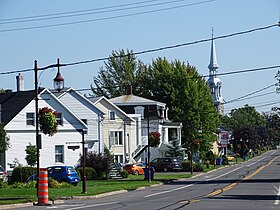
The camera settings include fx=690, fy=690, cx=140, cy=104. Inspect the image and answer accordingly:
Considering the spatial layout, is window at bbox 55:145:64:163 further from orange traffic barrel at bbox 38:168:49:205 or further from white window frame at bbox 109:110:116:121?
orange traffic barrel at bbox 38:168:49:205

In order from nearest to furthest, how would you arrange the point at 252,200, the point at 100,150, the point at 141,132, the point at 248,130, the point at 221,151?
the point at 252,200
the point at 100,150
the point at 141,132
the point at 221,151
the point at 248,130

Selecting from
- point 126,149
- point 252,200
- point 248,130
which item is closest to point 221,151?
point 248,130

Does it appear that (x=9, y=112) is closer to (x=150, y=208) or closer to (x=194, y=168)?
→ (x=194, y=168)

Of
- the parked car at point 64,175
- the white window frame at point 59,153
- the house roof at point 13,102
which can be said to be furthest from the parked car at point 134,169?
the parked car at point 64,175

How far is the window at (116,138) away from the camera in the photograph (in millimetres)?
76250

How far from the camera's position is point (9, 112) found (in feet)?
189

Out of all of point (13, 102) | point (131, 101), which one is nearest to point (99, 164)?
point (13, 102)

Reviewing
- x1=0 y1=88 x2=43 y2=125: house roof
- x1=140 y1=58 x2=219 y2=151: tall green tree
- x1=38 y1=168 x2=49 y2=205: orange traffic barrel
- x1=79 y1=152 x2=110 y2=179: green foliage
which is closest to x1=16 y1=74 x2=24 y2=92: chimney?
x1=0 y1=88 x2=43 y2=125: house roof

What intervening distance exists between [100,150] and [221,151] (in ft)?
216

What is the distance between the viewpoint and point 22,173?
163 ft

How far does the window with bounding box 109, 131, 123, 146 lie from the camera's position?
3002 inches

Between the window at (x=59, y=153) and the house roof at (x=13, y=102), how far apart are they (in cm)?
483

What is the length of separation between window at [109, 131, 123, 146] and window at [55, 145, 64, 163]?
1603 centimetres

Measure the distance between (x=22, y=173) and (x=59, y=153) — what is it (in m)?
10.2
